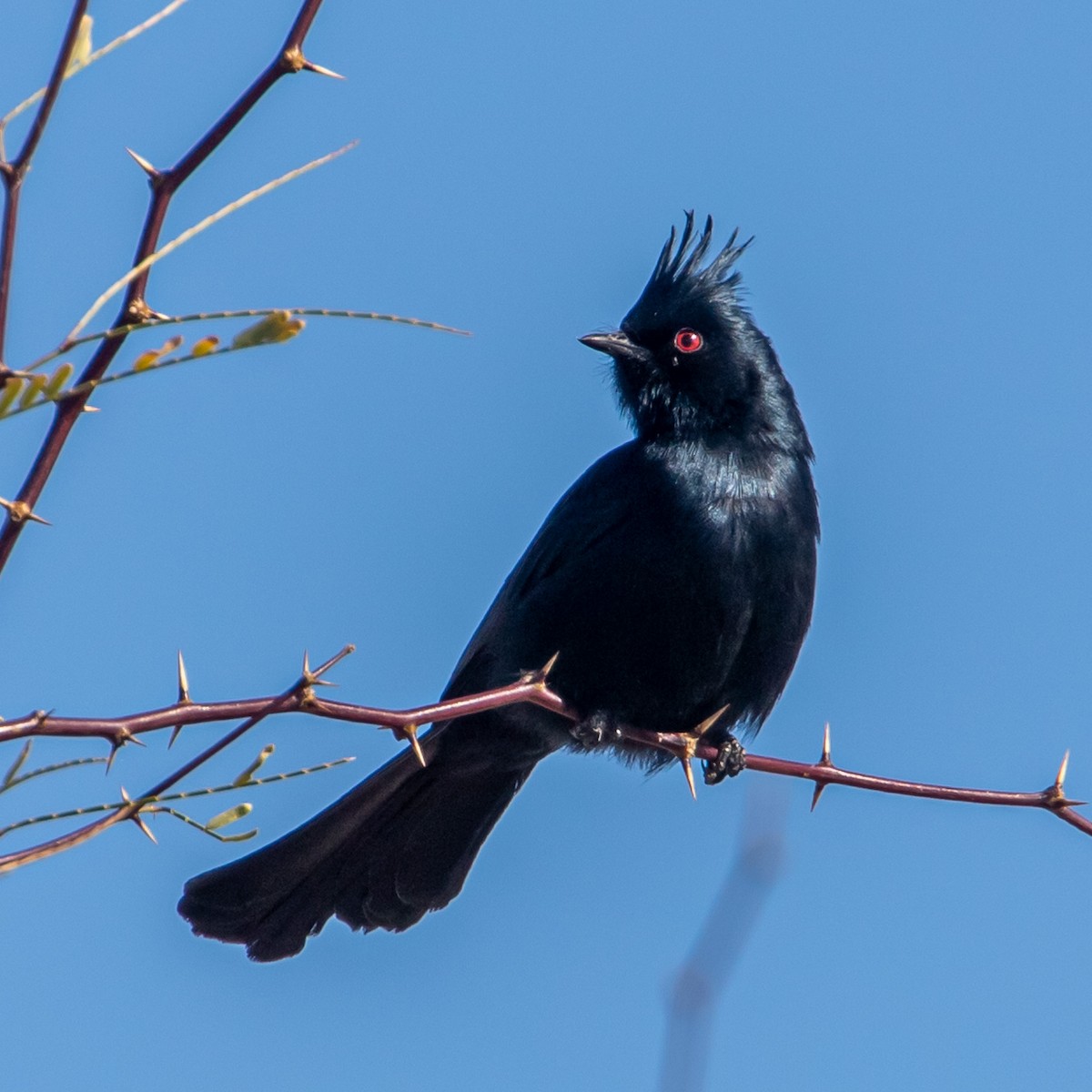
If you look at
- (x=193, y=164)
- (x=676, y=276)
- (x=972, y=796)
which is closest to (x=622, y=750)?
(x=676, y=276)

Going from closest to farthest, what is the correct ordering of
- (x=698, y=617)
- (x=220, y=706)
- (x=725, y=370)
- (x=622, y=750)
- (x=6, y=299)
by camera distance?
(x=6, y=299), (x=220, y=706), (x=698, y=617), (x=622, y=750), (x=725, y=370)

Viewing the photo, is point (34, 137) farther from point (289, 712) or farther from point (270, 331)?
point (289, 712)

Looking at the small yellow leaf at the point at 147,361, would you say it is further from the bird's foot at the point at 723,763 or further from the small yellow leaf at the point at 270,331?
the bird's foot at the point at 723,763

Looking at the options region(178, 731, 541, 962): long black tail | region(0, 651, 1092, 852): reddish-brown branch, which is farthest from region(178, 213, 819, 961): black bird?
region(0, 651, 1092, 852): reddish-brown branch

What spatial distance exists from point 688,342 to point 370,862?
242 centimetres

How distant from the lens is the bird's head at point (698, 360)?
6254 mm

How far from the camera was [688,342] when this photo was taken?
256 inches

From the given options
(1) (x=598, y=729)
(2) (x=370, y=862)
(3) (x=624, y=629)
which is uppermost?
(3) (x=624, y=629)

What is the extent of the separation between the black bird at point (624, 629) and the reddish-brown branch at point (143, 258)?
359cm

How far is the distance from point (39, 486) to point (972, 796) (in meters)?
2.06

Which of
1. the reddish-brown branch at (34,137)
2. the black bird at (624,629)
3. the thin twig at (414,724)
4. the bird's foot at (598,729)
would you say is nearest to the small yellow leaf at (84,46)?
the reddish-brown branch at (34,137)

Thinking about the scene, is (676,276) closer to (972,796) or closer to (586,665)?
(586,665)

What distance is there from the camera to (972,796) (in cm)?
326

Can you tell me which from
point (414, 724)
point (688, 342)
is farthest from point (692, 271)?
point (414, 724)
